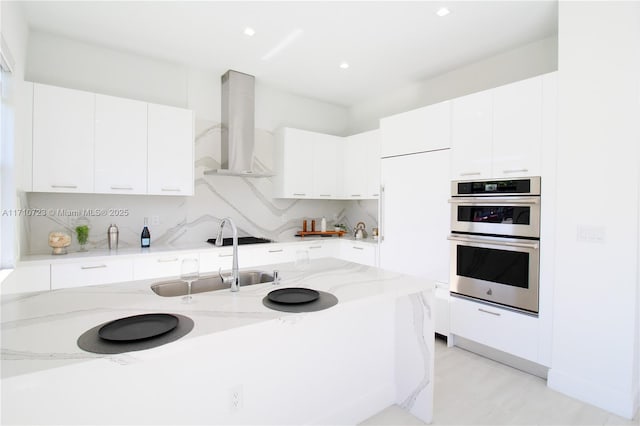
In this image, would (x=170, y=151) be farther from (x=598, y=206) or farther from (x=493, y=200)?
(x=598, y=206)

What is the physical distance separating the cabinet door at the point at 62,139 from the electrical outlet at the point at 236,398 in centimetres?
235

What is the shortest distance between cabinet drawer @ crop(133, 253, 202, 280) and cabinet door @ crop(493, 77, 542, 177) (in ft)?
9.11

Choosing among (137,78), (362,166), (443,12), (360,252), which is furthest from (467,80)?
(137,78)

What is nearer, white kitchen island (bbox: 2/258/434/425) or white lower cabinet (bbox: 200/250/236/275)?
white kitchen island (bbox: 2/258/434/425)

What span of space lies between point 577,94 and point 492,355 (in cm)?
207

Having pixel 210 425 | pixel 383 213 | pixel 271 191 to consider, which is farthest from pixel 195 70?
pixel 210 425

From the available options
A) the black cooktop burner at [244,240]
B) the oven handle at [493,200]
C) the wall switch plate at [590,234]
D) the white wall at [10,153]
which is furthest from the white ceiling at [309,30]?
the black cooktop burner at [244,240]

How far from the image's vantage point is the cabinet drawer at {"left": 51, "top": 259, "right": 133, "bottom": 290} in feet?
8.48

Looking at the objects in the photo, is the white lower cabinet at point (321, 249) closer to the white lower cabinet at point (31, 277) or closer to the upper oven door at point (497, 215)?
the upper oven door at point (497, 215)

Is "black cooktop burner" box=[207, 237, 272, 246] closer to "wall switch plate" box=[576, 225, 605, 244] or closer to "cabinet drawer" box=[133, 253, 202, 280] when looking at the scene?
"cabinet drawer" box=[133, 253, 202, 280]

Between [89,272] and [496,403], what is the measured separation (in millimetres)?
3179

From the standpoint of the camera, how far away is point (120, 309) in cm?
132

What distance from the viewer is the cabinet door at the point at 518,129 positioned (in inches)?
95.9

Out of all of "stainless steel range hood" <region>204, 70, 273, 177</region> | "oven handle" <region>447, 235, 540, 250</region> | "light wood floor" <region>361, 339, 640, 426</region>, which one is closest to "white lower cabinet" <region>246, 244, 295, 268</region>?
"stainless steel range hood" <region>204, 70, 273, 177</region>
